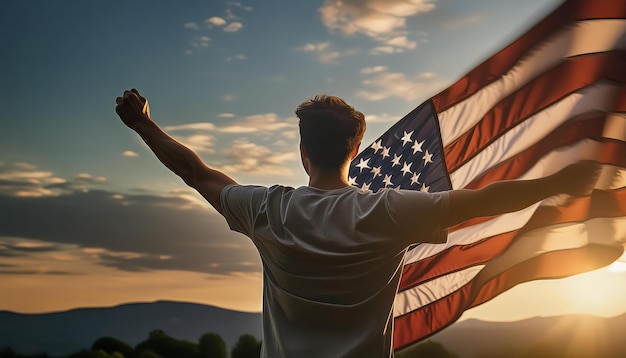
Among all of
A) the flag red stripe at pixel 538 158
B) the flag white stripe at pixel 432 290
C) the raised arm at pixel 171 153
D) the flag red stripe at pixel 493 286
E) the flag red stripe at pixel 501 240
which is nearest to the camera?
the raised arm at pixel 171 153

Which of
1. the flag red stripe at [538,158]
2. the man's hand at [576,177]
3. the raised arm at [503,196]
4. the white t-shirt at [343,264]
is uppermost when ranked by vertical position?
the flag red stripe at [538,158]

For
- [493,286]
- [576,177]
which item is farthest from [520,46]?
[576,177]

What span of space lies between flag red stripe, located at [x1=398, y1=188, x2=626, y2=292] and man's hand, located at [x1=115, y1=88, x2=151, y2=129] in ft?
11.1

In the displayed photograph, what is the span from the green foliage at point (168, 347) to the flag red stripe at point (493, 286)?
31277mm

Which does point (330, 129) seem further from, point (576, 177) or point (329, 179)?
point (576, 177)

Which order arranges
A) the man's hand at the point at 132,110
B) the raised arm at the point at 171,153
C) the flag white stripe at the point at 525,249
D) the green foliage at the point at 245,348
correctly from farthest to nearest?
the green foliage at the point at 245,348 < the flag white stripe at the point at 525,249 < the man's hand at the point at 132,110 < the raised arm at the point at 171,153

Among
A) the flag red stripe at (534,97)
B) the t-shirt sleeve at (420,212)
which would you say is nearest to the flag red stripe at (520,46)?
the flag red stripe at (534,97)

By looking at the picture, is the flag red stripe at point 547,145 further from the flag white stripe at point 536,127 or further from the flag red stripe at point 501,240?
the flag red stripe at point 501,240

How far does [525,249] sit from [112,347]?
109 feet

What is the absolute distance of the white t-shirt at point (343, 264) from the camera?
2.54 metres

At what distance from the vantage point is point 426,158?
20.7ft

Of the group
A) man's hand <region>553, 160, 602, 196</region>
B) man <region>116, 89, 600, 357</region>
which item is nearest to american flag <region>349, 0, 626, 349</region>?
man's hand <region>553, 160, 602, 196</region>

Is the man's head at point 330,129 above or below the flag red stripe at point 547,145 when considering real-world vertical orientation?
below

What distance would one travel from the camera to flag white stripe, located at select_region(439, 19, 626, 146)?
5484 mm
